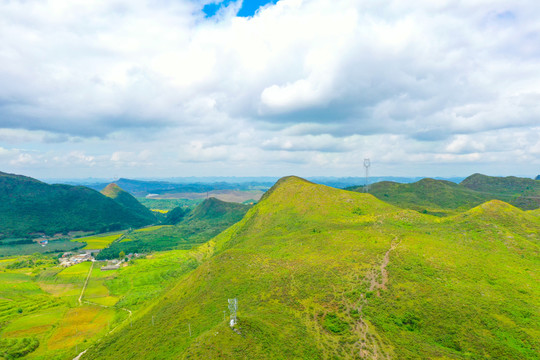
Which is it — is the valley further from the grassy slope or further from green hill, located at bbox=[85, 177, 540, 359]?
the grassy slope

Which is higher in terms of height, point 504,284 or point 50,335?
point 504,284

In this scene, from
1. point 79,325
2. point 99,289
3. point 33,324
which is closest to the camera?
point 33,324

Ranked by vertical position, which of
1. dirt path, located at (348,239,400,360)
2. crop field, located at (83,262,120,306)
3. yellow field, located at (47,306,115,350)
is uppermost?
dirt path, located at (348,239,400,360)

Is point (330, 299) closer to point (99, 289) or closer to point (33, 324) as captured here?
point (33, 324)

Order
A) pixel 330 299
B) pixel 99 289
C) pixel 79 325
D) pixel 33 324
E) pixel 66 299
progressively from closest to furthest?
pixel 330 299 < pixel 33 324 < pixel 79 325 < pixel 66 299 < pixel 99 289

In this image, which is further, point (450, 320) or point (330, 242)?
point (330, 242)

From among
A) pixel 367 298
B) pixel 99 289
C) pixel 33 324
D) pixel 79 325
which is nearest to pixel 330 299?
pixel 367 298

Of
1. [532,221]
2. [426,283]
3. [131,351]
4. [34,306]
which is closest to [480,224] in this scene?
[532,221]

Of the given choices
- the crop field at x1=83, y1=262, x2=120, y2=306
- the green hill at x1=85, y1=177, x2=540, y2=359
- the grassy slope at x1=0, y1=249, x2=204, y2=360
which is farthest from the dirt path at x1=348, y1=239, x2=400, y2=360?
the crop field at x1=83, y1=262, x2=120, y2=306

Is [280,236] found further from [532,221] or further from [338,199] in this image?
[532,221]
